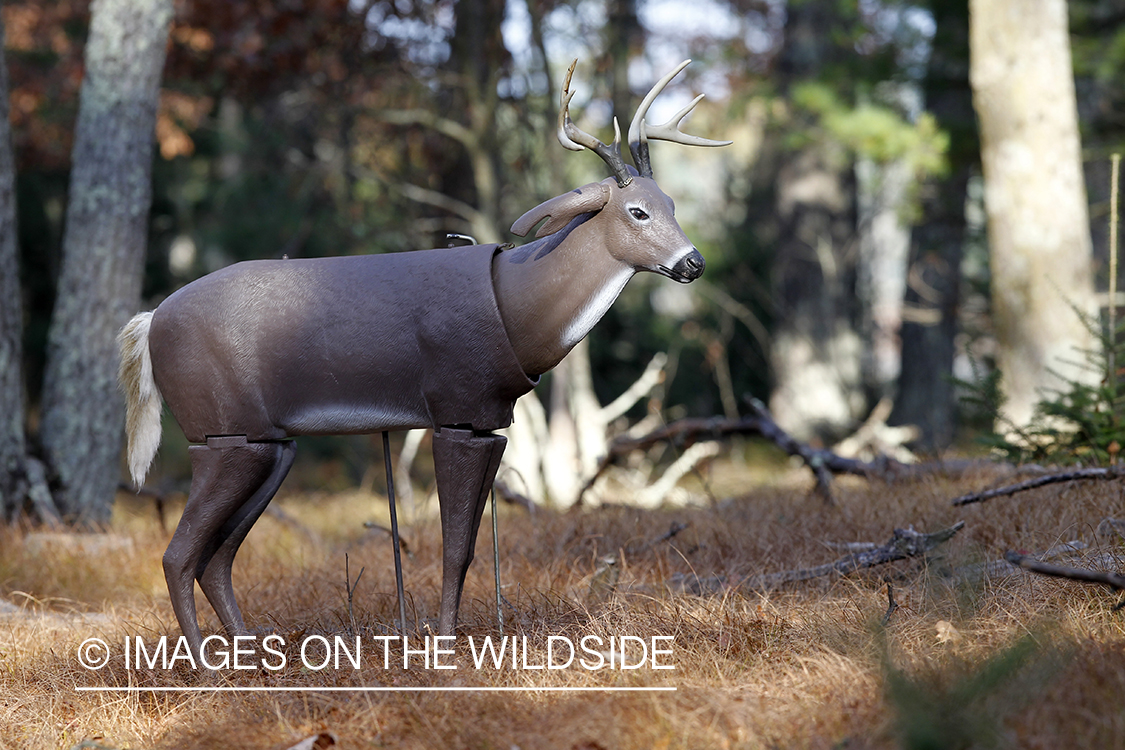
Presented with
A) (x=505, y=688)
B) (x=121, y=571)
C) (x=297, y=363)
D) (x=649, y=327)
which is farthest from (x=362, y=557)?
(x=649, y=327)

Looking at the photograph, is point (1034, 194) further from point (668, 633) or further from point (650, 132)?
point (668, 633)

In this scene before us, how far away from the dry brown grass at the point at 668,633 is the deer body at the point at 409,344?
46 cm

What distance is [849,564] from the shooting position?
3664mm


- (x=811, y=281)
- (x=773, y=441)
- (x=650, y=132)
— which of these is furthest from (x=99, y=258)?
(x=811, y=281)

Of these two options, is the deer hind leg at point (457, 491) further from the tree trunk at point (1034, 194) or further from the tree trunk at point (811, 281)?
the tree trunk at point (811, 281)

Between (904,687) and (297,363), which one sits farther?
(297,363)

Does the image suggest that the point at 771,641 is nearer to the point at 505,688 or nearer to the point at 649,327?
the point at 505,688

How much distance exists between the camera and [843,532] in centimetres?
424

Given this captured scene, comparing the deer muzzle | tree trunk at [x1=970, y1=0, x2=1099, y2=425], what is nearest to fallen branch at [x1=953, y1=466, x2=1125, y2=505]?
the deer muzzle

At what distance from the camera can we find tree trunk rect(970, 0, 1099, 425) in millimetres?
6266

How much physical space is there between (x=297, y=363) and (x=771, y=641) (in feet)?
5.94

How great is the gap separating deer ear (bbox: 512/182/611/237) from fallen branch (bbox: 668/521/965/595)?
1532 mm

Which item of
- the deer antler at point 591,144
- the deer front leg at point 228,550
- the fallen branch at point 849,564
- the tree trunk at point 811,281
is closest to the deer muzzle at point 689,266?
the deer antler at point 591,144

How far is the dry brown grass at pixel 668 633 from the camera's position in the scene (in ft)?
7.75
